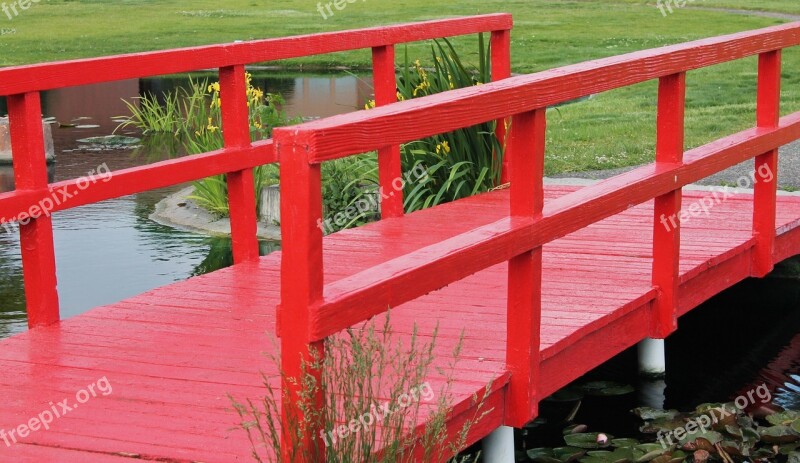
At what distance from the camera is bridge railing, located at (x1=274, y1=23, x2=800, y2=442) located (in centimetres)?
330

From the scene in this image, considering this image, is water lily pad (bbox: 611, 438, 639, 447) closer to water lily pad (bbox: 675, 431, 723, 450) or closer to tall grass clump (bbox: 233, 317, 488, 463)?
water lily pad (bbox: 675, 431, 723, 450)

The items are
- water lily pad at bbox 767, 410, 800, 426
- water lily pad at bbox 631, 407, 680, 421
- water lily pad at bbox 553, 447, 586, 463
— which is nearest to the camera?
water lily pad at bbox 553, 447, 586, 463

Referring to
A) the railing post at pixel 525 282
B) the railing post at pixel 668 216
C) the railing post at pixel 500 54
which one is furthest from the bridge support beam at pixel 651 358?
the railing post at pixel 500 54

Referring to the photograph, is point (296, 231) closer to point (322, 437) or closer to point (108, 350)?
point (322, 437)

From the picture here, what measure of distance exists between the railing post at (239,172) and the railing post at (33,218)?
1.09m

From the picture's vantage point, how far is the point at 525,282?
14.5 feet

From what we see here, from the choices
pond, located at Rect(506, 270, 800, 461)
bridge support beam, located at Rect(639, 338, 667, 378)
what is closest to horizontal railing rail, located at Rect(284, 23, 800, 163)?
bridge support beam, located at Rect(639, 338, 667, 378)

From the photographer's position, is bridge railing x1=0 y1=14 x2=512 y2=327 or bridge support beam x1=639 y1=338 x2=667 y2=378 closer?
bridge railing x1=0 y1=14 x2=512 y2=327

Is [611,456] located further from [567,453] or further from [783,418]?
[783,418]

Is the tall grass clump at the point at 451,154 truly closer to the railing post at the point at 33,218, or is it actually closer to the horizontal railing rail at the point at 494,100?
the horizontal railing rail at the point at 494,100

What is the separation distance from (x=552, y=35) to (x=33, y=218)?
67.7ft

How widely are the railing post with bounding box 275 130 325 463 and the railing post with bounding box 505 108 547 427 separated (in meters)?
1.16

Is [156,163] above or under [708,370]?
above

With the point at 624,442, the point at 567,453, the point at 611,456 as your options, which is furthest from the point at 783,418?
the point at 567,453
